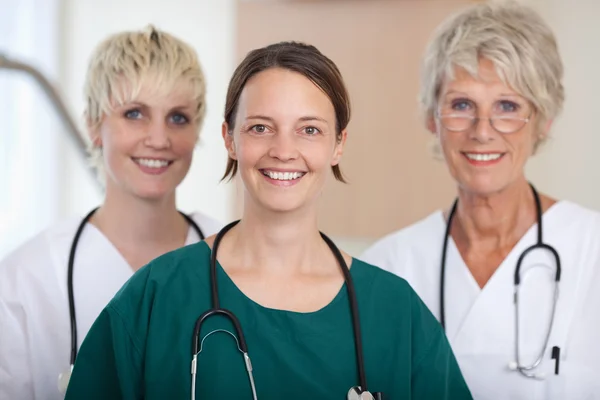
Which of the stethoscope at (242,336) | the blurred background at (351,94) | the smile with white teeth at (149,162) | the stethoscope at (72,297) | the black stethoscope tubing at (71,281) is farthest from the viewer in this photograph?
the blurred background at (351,94)

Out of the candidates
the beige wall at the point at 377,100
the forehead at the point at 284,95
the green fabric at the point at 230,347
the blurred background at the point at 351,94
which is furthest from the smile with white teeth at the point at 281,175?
the beige wall at the point at 377,100

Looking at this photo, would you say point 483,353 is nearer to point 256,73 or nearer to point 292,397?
point 292,397

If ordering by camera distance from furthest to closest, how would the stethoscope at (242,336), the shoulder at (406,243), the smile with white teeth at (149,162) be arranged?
1. the shoulder at (406,243)
2. the smile with white teeth at (149,162)
3. the stethoscope at (242,336)

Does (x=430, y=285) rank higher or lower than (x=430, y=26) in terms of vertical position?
lower

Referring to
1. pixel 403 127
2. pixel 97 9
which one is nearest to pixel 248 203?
pixel 403 127

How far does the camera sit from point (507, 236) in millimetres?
2109

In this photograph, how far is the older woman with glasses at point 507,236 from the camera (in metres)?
1.95

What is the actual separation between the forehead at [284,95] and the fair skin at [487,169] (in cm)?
65

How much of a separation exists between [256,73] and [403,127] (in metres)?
1.85

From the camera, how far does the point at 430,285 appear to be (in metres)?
2.12

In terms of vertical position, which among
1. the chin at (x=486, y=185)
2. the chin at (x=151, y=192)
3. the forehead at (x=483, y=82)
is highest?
the forehead at (x=483, y=82)

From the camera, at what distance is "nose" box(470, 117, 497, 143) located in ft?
6.47

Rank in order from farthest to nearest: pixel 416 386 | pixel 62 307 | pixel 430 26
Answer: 1. pixel 430 26
2. pixel 62 307
3. pixel 416 386

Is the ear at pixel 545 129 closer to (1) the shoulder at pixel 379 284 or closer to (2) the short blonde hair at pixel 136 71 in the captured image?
→ (1) the shoulder at pixel 379 284
